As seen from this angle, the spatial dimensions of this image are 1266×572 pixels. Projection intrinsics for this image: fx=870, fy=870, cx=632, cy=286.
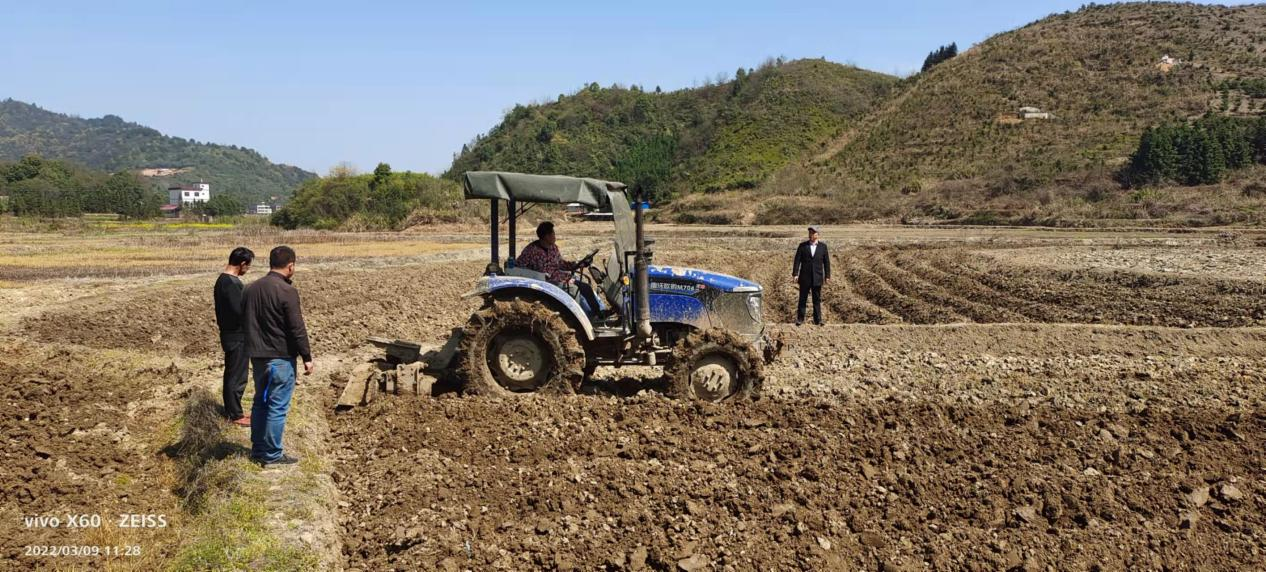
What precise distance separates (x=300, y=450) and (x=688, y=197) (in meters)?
65.5

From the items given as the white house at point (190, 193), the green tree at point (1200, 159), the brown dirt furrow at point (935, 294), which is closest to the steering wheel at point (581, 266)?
the brown dirt furrow at point (935, 294)

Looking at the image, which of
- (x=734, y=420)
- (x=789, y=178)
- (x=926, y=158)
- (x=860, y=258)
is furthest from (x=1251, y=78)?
(x=734, y=420)

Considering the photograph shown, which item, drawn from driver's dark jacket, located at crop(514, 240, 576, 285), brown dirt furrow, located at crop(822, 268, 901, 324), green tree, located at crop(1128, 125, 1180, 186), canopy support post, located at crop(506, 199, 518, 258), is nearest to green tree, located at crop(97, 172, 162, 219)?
brown dirt furrow, located at crop(822, 268, 901, 324)

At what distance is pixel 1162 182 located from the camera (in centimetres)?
4788

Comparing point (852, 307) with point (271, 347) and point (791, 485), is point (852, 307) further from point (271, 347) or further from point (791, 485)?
point (271, 347)

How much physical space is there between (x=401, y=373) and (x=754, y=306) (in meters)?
3.49

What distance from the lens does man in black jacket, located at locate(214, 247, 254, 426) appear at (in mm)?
7219

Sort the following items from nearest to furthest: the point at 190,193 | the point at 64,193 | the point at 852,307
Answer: the point at 852,307 → the point at 64,193 → the point at 190,193

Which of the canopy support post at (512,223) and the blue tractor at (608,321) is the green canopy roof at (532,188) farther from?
the canopy support post at (512,223)

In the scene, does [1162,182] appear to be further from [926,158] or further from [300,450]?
[300,450]

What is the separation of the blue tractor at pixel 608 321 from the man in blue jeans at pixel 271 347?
2.10m

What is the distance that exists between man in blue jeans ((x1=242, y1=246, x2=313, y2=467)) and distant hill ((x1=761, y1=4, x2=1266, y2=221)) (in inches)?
1736

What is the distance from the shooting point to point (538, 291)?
8172 mm

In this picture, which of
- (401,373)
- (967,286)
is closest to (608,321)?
(401,373)
